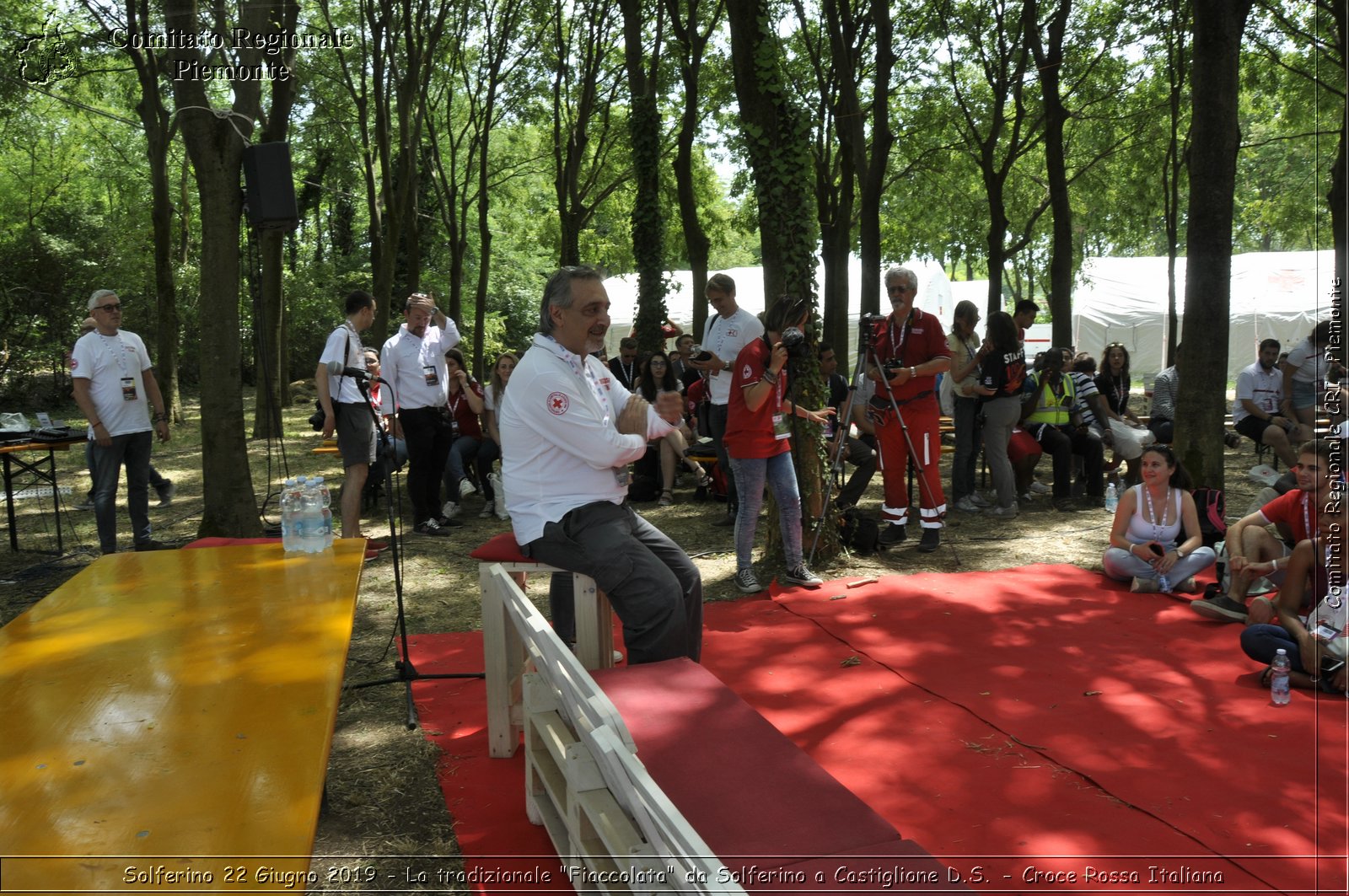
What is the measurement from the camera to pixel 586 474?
4.05 m

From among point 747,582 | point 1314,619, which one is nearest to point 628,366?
point 747,582

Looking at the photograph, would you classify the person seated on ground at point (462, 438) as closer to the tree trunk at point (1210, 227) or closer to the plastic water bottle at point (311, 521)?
the plastic water bottle at point (311, 521)

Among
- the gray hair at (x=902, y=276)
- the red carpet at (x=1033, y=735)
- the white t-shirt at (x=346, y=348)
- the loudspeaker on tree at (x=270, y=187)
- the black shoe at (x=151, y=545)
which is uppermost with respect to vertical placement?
the loudspeaker on tree at (x=270, y=187)

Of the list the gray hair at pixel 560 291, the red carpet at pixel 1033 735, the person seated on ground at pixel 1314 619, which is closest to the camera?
the red carpet at pixel 1033 735

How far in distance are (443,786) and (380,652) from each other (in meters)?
1.91

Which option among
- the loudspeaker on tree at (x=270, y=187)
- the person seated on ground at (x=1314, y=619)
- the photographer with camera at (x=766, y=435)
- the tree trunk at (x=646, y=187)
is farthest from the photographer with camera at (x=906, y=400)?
the tree trunk at (x=646, y=187)

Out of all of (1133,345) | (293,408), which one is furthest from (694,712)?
(1133,345)

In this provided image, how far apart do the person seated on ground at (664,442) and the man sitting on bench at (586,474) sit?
222 inches

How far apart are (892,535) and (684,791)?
5.74 metres

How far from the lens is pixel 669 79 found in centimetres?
1847

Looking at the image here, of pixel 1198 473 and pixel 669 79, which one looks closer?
pixel 1198 473

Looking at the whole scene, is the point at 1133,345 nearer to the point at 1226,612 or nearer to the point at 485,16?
the point at 485,16

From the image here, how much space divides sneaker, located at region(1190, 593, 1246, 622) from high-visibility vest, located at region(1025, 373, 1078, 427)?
4.10m

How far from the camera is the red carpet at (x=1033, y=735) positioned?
3412 mm
